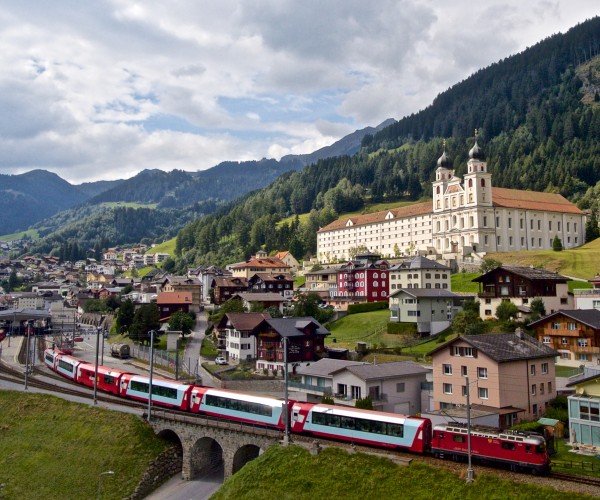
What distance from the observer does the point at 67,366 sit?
62.6m

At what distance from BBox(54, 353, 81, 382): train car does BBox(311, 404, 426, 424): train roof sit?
32575 mm

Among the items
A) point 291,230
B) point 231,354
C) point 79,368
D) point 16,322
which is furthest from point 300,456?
point 291,230

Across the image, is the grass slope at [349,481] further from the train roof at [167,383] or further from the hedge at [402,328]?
the hedge at [402,328]

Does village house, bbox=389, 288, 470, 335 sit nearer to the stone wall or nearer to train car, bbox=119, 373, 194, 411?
train car, bbox=119, 373, 194, 411

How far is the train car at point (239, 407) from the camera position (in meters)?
38.9

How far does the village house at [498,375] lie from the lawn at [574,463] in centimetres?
595

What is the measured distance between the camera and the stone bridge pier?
3719 cm

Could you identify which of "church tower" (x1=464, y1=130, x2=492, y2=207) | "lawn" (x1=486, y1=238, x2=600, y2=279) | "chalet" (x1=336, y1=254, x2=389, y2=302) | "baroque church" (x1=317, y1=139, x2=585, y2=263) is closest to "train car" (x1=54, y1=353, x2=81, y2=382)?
"chalet" (x1=336, y1=254, x2=389, y2=302)

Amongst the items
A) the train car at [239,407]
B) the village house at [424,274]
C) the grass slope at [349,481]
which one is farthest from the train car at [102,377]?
the village house at [424,274]

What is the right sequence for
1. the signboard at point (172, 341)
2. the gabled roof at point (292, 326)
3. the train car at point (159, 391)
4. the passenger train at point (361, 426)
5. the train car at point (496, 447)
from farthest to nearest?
1. the signboard at point (172, 341)
2. the gabled roof at point (292, 326)
3. the train car at point (159, 391)
4. the passenger train at point (361, 426)
5. the train car at point (496, 447)

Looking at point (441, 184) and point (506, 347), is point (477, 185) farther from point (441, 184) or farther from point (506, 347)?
point (506, 347)

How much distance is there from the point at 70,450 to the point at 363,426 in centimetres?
2238

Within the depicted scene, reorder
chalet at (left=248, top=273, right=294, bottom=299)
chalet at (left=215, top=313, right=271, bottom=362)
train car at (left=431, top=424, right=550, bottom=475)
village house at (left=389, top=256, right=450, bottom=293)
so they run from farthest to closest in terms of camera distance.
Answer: chalet at (left=248, top=273, right=294, bottom=299), village house at (left=389, top=256, right=450, bottom=293), chalet at (left=215, top=313, right=271, bottom=362), train car at (left=431, top=424, right=550, bottom=475)

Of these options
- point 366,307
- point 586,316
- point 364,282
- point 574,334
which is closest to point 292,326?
point 366,307
